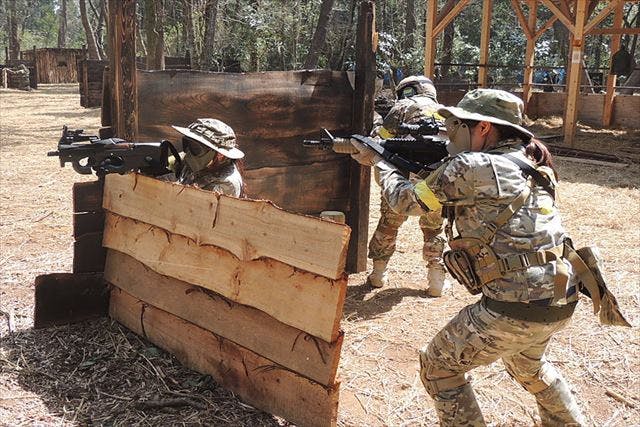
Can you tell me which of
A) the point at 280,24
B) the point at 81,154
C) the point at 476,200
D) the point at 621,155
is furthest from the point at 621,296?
the point at 280,24

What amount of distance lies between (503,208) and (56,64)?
42696 millimetres

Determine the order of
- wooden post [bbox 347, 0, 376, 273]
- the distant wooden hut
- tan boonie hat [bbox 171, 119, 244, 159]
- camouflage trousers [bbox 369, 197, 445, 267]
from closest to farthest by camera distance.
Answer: tan boonie hat [bbox 171, 119, 244, 159], wooden post [bbox 347, 0, 376, 273], camouflage trousers [bbox 369, 197, 445, 267], the distant wooden hut

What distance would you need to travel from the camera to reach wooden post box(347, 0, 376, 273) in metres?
5.46

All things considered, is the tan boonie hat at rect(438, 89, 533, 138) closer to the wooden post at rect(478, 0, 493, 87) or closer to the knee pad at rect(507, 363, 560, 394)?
the knee pad at rect(507, 363, 560, 394)

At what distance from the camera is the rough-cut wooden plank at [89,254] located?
14.6 feet

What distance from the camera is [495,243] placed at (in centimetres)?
288

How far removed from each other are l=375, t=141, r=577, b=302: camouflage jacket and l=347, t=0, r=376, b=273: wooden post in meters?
2.82

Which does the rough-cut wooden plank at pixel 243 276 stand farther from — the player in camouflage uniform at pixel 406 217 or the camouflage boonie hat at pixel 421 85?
the camouflage boonie hat at pixel 421 85

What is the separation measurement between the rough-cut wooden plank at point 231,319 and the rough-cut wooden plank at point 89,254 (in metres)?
0.10

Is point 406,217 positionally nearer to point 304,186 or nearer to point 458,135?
point 304,186

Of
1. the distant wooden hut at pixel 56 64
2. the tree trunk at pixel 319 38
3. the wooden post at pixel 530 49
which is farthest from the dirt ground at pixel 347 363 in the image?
the distant wooden hut at pixel 56 64

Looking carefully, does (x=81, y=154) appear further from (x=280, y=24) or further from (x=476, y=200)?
(x=280, y=24)

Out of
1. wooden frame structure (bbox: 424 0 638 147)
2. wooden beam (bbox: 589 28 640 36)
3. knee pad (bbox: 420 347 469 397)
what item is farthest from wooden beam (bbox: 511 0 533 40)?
knee pad (bbox: 420 347 469 397)

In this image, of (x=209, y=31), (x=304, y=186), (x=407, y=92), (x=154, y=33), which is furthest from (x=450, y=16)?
(x=304, y=186)
